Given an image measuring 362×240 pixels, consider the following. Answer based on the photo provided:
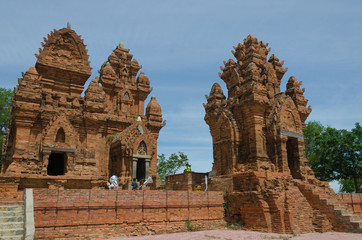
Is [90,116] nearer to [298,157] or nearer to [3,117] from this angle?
[298,157]

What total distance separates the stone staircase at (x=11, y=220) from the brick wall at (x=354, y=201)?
13595mm

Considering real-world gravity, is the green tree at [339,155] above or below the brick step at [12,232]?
above

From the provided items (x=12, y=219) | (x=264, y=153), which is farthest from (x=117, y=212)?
(x=264, y=153)

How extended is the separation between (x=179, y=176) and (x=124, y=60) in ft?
51.5

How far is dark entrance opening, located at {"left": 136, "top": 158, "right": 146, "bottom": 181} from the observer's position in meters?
18.9

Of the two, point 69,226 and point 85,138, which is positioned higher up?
point 85,138

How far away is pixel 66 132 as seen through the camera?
1502 centimetres

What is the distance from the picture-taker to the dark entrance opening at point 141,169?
18.9m

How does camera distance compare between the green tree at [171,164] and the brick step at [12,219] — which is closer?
the brick step at [12,219]

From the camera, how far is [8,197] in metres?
12.2

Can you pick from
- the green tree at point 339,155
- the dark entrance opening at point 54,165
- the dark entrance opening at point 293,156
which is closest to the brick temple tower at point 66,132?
the dark entrance opening at point 54,165

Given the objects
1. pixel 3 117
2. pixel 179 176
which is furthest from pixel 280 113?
pixel 3 117

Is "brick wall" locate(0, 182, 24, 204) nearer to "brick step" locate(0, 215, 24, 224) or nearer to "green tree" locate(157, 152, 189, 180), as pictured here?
"brick step" locate(0, 215, 24, 224)

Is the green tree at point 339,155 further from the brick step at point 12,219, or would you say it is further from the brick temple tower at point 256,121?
the brick step at point 12,219
